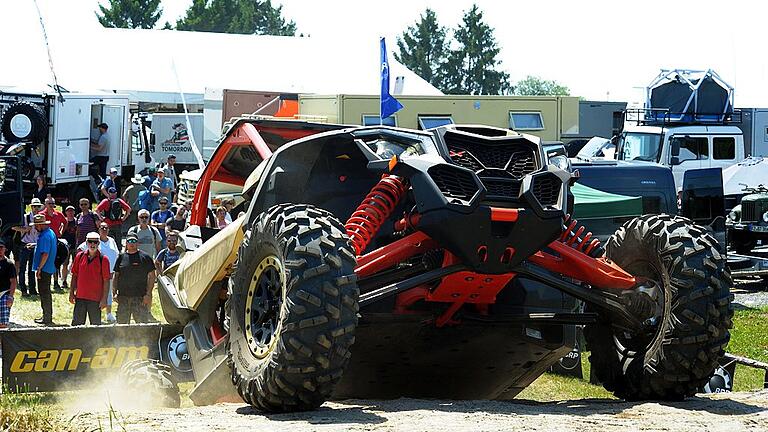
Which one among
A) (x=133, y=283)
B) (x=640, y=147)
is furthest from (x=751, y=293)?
(x=133, y=283)

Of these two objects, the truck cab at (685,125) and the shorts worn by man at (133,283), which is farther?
the truck cab at (685,125)

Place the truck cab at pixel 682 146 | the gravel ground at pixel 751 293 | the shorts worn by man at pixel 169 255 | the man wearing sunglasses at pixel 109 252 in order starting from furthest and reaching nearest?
the truck cab at pixel 682 146 < the gravel ground at pixel 751 293 < the man wearing sunglasses at pixel 109 252 < the shorts worn by man at pixel 169 255

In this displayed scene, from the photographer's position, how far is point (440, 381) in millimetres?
8930

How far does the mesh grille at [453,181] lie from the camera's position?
7.13 metres

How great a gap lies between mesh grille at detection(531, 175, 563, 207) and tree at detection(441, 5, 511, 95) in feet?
318

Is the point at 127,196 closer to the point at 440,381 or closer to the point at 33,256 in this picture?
the point at 33,256

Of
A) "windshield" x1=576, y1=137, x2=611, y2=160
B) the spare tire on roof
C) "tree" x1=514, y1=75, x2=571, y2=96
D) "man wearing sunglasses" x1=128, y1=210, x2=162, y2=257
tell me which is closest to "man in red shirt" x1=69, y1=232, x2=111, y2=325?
"man wearing sunglasses" x1=128, y1=210, x2=162, y2=257

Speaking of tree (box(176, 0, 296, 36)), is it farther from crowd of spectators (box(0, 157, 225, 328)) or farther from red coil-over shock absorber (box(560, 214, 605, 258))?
red coil-over shock absorber (box(560, 214, 605, 258))

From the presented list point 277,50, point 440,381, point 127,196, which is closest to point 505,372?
point 440,381

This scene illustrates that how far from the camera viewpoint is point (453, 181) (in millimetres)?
7156

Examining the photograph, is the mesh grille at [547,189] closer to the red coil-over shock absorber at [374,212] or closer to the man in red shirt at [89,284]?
the red coil-over shock absorber at [374,212]

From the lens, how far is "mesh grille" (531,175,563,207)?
7.36 m

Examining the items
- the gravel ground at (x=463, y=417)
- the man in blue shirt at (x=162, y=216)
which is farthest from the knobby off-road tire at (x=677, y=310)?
the man in blue shirt at (x=162, y=216)

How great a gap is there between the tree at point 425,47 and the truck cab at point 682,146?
78520 mm
